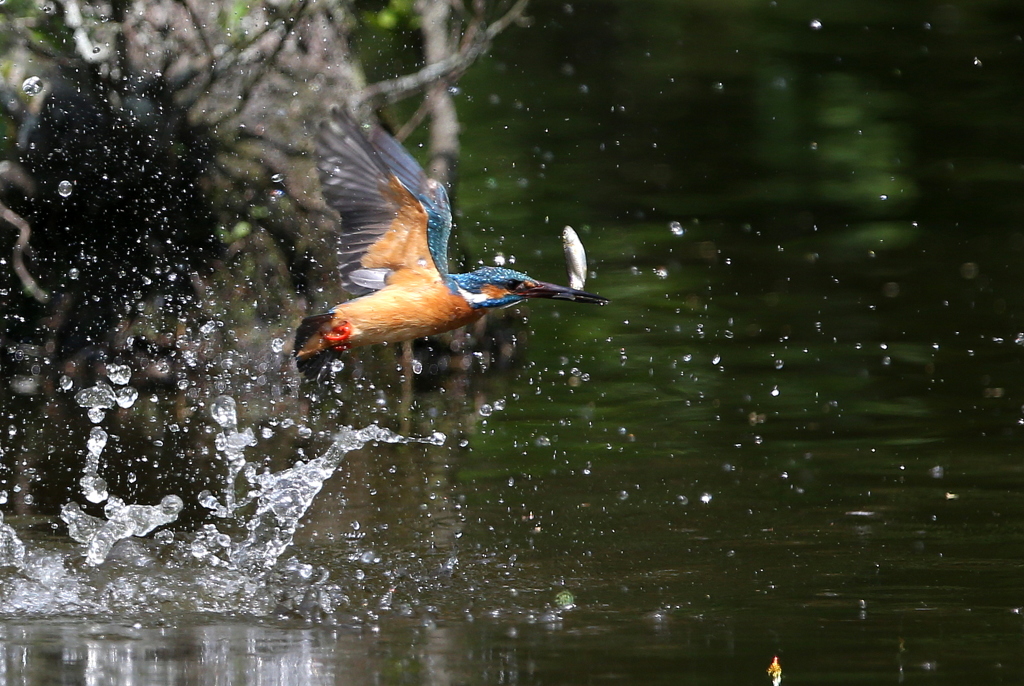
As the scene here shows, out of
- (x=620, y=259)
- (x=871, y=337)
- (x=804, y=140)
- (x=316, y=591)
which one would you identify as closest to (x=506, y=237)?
(x=620, y=259)

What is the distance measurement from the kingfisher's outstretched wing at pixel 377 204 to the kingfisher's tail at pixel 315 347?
24 centimetres

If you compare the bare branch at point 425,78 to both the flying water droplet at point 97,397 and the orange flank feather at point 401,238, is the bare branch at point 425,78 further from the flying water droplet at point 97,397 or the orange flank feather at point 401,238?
the orange flank feather at point 401,238

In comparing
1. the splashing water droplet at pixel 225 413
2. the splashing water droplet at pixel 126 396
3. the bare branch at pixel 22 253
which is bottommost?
the splashing water droplet at pixel 225 413

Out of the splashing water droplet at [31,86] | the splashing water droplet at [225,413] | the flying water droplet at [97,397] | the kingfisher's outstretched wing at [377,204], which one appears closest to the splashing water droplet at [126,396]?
the flying water droplet at [97,397]

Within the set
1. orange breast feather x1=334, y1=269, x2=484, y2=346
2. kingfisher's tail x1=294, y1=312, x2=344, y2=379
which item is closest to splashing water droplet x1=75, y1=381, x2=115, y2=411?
kingfisher's tail x1=294, y1=312, x2=344, y2=379

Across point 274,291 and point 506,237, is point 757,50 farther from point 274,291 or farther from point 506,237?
point 274,291

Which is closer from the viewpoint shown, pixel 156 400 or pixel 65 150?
pixel 156 400

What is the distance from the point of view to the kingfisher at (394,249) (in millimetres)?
4602

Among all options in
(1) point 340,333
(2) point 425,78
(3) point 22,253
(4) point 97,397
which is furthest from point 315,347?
(2) point 425,78

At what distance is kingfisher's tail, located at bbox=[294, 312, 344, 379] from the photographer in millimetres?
4652

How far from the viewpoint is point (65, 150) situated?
299 inches

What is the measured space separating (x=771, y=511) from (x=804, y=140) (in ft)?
21.5

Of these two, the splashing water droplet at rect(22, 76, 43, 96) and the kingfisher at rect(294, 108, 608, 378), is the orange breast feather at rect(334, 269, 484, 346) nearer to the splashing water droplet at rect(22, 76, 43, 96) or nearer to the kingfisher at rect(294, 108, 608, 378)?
the kingfisher at rect(294, 108, 608, 378)

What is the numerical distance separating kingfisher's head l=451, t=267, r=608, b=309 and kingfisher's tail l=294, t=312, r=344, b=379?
16.8 inches
